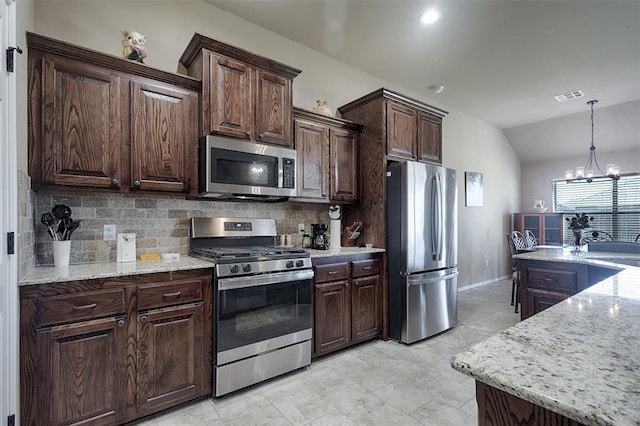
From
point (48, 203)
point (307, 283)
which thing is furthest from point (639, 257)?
point (48, 203)

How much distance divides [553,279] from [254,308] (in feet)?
8.45

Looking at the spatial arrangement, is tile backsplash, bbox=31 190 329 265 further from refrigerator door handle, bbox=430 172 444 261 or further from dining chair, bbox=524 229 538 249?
dining chair, bbox=524 229 538 249

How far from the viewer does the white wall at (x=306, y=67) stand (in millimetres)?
2279

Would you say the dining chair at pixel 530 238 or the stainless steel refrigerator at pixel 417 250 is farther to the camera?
the dining chair at pixel 530 238

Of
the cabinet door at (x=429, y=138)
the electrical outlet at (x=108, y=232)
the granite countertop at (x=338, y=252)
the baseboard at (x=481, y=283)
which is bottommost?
the baseboard at (x=481, y=283)

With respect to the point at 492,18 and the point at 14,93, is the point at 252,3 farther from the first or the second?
the point at 492,18

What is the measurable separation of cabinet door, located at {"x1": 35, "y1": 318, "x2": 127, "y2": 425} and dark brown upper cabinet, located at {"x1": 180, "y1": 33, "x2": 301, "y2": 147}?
151 centimetres

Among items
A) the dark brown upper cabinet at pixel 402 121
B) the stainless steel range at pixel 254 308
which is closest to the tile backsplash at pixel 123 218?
the stainless steel range at pixel 254 308

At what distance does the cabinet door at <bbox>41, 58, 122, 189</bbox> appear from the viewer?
1901mm

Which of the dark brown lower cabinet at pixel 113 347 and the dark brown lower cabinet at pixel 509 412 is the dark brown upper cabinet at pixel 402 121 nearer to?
the dark brown lower cabinet at pixel 113 347

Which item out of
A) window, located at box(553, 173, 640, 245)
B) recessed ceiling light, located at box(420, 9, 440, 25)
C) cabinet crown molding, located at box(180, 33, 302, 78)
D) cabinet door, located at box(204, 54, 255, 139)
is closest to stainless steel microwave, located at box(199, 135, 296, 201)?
cabinet door, located at box(204, 54, 255, 139)

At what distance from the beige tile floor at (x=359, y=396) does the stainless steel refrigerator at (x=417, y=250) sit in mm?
276

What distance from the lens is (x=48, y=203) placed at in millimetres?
2109

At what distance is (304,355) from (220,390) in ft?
2.30
